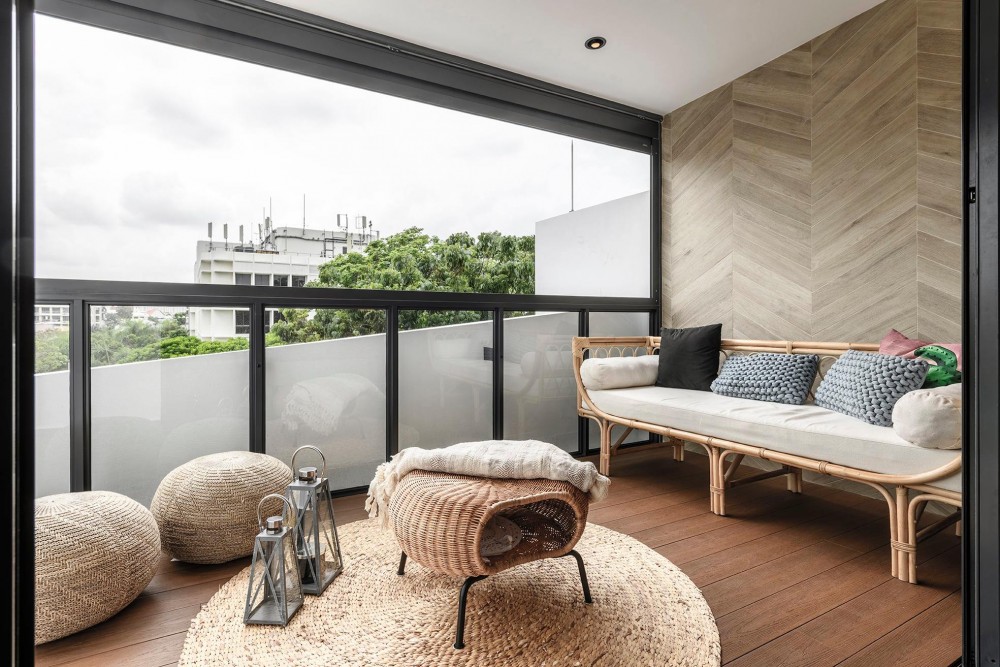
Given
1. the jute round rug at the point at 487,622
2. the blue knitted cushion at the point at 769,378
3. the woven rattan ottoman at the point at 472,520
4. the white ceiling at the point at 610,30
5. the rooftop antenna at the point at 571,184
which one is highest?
the white ceiling at the point at 610,30

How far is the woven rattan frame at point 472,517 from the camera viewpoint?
4.98 feet

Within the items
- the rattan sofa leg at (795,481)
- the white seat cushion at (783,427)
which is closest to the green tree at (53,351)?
the white seat cushion at (783,427)

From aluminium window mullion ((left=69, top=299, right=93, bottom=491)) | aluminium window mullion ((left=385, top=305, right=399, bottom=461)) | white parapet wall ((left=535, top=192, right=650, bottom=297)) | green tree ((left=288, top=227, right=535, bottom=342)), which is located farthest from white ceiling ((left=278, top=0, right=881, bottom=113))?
aluminium window mullion ((left=69, top=299, right=93, bottom=491))

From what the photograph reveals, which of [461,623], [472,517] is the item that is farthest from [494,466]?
[461,623]

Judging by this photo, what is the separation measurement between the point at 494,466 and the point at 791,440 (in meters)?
1.34

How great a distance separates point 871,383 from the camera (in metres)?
2.27

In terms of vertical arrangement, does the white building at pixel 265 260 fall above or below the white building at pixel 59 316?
above

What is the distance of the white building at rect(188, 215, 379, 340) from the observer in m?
2.55

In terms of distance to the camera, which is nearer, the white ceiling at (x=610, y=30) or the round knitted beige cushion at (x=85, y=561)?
the round knitted beige cushion at (x=85, y=561)

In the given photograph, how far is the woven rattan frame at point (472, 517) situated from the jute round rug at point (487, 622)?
214mm

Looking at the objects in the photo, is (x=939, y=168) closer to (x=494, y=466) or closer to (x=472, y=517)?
(x=494, y=466)

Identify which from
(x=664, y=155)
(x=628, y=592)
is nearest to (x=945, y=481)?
(x=628, y=592)

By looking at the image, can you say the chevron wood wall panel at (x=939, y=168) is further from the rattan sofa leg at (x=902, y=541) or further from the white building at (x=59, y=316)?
the white building at (x=59, y=316)

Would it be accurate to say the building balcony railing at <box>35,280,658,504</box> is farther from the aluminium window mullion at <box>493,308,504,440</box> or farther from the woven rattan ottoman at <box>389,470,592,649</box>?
the woven rattan ottoman at <box>389,470,592,649</box>
